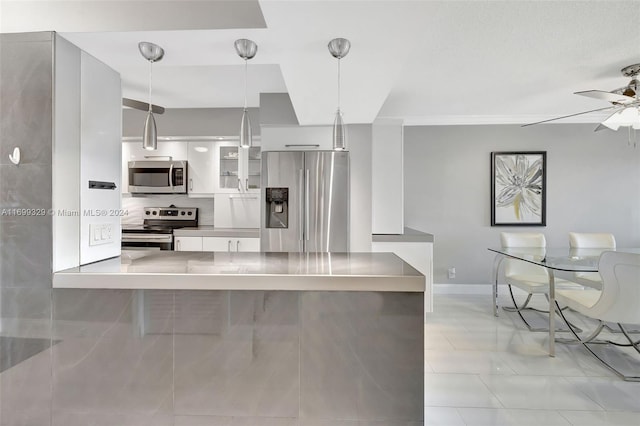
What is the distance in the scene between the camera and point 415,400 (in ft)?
4.84

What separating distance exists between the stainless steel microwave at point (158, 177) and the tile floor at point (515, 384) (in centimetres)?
330

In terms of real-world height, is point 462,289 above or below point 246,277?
below

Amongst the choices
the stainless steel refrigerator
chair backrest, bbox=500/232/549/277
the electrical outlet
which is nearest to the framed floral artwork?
chair backrest, bbox=500/232/549/277

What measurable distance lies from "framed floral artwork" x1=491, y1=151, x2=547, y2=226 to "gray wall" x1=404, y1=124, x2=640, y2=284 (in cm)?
9

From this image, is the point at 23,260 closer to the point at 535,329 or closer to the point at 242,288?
the point at 242,288

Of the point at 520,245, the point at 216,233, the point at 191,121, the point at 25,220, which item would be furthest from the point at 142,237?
the point at 520,245

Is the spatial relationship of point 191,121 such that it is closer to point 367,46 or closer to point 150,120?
point 150,120

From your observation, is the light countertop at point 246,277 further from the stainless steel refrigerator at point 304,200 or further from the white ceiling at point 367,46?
the stainless steel refrigerator at point 304,200

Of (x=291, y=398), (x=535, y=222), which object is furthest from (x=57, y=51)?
(x=535, y=222)

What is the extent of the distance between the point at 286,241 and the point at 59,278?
2.18 meters

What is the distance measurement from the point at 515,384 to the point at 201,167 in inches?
149

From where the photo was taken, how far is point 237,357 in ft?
4.98

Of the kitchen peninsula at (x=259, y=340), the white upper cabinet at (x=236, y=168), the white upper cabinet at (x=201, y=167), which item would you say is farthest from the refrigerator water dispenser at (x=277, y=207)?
the kitchen peninsula at (x=259, y=340)

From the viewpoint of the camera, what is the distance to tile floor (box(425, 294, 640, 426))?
2.02 metres
